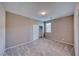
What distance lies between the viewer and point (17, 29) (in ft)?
13.1

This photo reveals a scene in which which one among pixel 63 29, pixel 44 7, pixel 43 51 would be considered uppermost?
pixel 44 7

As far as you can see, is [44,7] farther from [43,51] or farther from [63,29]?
[43,51]

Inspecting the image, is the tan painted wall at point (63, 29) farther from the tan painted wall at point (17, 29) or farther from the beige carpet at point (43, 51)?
the tan painted wall at point (17, 29)

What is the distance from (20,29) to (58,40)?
2384mm

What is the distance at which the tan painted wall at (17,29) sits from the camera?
3.50 meters

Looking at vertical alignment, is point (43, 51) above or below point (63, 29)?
below

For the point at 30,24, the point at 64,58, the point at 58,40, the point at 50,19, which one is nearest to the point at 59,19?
the point at 50,19

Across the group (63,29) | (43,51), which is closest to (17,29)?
(43,51)

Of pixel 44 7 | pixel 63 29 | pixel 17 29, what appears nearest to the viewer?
pixel 44 7

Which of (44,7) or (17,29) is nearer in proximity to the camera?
(44,7)

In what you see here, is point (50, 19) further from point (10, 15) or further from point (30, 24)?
point (10, 15)

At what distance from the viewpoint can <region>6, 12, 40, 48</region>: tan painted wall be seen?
350cm

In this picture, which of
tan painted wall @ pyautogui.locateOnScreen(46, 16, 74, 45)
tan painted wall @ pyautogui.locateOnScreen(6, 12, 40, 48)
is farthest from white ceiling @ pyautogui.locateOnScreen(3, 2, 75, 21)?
tan painted wall @ pyautogui.locateOnScreen(6, 12, 40, 48)

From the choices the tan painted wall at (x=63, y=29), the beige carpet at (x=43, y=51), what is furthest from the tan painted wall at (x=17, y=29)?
the tan painted wall at (x=63, y=29)
